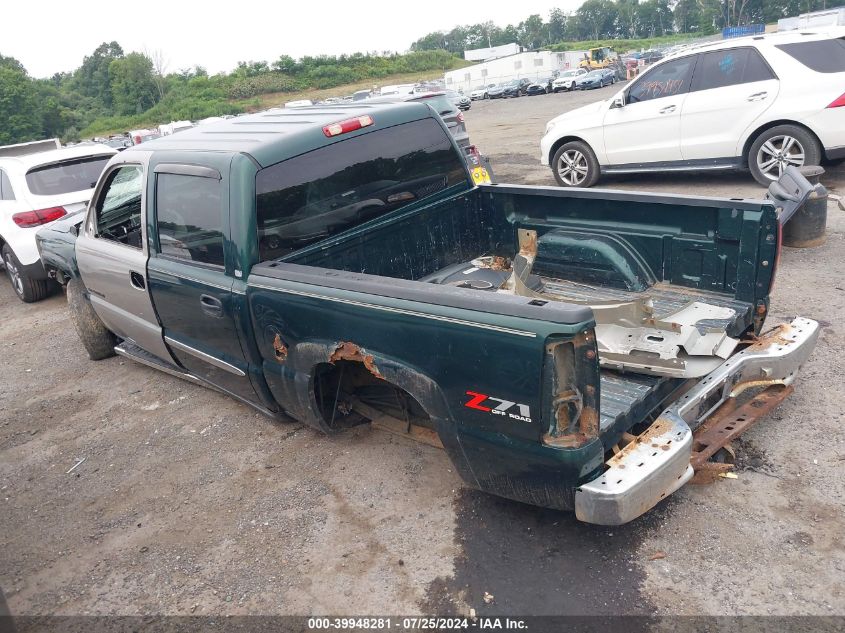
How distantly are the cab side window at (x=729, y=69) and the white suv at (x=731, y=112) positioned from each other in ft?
0.04

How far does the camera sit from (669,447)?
2.78 meters

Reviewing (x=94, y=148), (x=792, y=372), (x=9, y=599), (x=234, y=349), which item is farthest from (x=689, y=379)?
(x=94, y=148)

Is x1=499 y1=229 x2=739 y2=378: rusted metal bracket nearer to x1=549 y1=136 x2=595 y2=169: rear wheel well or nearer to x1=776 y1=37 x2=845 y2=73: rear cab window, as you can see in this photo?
x1=776 y1=37 x2=845 y2=73: rear cab window

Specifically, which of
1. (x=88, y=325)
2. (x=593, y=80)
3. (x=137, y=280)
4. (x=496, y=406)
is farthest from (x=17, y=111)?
(x=496, y=406)

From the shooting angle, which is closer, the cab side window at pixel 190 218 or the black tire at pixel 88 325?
the cab side window at pixel 190 218

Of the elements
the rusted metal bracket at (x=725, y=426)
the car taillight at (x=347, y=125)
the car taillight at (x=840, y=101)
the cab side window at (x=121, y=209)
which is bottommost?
the rusted metal bracket at (x=725, y=426)

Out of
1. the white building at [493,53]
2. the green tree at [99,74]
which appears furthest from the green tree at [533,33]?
the green tree at [99,74]

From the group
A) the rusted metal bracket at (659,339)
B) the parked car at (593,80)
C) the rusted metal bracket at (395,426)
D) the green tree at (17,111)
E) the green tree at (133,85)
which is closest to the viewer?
the rusted metal bracket at (659,339)

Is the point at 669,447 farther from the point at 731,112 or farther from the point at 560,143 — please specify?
the point at 560,143

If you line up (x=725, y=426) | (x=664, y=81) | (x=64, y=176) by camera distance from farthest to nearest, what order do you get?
(x=664, y=81) → (x=64, y=176) → (x=725, y=426)

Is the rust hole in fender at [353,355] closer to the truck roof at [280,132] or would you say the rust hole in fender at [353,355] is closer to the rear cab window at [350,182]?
the rear cab window at [350,182]

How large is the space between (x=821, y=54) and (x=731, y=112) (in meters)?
1.12

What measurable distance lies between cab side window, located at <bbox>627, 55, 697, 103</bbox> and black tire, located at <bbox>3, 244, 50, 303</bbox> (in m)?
7.95

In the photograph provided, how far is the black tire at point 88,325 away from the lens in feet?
18.7
